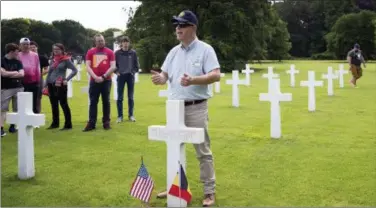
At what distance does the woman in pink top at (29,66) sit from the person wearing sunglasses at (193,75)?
506 centimetres

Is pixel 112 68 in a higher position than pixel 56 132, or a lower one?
higher

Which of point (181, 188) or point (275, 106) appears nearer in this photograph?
point (181, 188)

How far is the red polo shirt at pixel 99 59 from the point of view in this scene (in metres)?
9.52

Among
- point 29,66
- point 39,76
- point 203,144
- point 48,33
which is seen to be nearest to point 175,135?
point 203,144

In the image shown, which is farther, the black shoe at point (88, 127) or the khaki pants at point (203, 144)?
the black shoe at point (88, 127)

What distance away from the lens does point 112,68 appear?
9.48m

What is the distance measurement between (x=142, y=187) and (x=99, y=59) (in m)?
5.10

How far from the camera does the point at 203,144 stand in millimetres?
5156

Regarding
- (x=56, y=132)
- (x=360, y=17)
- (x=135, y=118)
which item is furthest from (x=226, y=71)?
(x=360, y=17)

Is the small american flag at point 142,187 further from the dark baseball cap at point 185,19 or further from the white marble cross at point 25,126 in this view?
the white marble cross at point 25,126

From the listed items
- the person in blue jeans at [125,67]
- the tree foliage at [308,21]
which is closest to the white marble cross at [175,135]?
the person in blue jeans at [125,67]

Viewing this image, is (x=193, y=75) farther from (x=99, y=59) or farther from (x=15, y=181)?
(x=99, y=59)

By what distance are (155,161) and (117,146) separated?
Answer: 4.17ft

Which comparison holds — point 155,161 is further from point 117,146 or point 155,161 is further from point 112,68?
point 112,68
